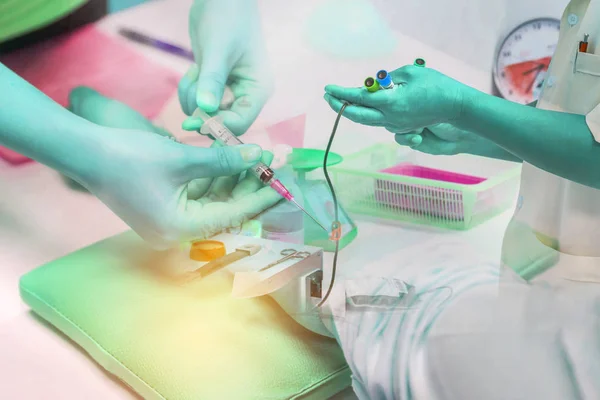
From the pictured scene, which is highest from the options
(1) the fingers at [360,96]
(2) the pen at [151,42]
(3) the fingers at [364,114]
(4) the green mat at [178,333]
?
(1) the fingers at [360,96]

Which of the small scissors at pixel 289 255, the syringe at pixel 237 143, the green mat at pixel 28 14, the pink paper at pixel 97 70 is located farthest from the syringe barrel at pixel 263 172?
Result: the green mat at pixel 28 14

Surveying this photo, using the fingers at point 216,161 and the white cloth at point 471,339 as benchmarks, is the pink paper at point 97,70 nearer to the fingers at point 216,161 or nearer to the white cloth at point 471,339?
the fingers at point 216,161

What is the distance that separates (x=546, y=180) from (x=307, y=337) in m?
0.35

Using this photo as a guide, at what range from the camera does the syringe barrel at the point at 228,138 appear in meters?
0.82

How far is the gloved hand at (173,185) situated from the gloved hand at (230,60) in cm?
11

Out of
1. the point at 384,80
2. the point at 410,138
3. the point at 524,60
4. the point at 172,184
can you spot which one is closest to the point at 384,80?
the point at 384,80

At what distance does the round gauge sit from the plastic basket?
15cm

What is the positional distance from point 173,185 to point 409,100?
1.03 feet

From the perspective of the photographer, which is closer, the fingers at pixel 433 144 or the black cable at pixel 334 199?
the black cable at pixel 334 199

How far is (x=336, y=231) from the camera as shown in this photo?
910 mm

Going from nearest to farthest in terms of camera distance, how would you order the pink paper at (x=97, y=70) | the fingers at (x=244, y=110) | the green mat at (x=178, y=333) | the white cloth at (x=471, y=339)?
the white cloth at (x=471, y=339) → the green mat at (x=178, y=333) → the fingers at (x=244, y=110) → the pink paper at (x=97, y=70)

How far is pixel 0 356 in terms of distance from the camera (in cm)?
80

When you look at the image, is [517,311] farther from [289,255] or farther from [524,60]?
[524,60]

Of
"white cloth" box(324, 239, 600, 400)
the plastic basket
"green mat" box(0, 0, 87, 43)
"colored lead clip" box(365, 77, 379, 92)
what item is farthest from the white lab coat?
"green mat" box(0, 0, 87, 43)
